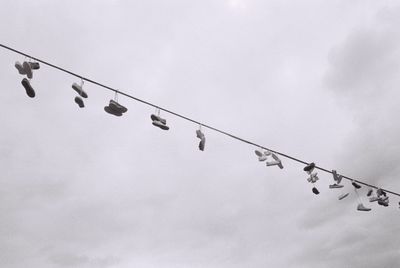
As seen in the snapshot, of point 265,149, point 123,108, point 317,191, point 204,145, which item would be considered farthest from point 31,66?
point 317,191

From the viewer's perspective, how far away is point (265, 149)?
7.85m

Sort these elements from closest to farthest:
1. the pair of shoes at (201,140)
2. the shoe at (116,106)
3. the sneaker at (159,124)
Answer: the shoe at (116,106) < the sneaker at (159,124) < the pair of shoes at (201,140)

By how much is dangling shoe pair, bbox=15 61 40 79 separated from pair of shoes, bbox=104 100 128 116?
1189 mm

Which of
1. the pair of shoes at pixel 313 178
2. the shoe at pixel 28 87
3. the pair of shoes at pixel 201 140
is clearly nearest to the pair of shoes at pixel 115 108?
the shoe at pixel 28 87

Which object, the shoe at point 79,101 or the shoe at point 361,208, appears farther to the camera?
the shoe at point 361,208

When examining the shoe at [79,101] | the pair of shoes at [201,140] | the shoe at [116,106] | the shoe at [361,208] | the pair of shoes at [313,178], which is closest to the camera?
the shoe at [79,101]

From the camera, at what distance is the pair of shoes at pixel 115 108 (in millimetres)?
6289

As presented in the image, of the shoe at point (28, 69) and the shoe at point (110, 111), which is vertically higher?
the shoe at point (28, 69)

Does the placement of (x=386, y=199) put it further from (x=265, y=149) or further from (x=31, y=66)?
(x=31, y=66)

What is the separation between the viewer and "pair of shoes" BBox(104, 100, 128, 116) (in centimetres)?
629

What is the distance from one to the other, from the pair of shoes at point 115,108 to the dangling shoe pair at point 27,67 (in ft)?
3.90

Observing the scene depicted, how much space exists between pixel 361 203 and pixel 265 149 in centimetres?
357

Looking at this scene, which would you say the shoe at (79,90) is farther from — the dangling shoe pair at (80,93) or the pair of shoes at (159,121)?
the pair of shoes at (159,121)

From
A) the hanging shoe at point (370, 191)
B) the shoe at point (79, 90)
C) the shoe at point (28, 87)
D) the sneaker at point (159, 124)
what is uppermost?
the hanging shoe at point (370, 191)
